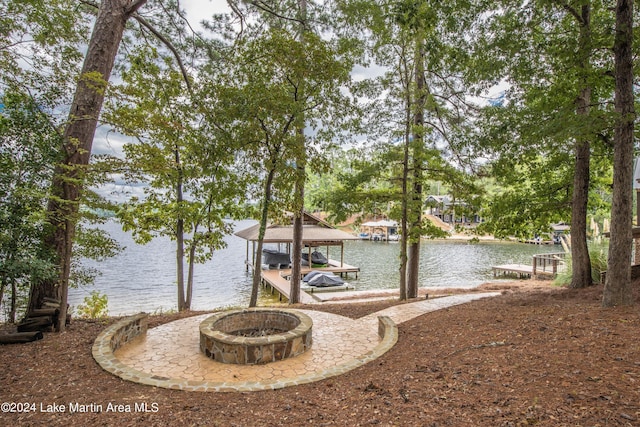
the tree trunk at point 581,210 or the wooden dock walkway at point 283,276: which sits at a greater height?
the tree trunk at point 581,210

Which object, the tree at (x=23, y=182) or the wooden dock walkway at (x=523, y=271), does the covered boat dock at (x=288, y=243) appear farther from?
the tree at (x=23, y=182)

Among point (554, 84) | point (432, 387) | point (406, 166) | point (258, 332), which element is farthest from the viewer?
point (406, 166)

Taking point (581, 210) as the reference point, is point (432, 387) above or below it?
below

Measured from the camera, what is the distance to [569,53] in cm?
451

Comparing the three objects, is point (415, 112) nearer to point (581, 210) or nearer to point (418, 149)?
point (418, 149)

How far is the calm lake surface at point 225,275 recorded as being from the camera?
12555mm

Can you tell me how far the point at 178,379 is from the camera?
364 centimetres

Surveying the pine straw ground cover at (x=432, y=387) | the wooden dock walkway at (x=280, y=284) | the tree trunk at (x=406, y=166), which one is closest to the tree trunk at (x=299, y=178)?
the tree trunk at (x=406, y=166)

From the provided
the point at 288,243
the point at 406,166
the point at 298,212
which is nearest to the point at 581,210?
the point at 406,166

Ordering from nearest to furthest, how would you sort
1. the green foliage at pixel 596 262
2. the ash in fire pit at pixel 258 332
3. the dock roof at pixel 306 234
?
the ash in fire pit at pixel 258 332 < the green foliage at pixel 596 262 < the dock roof at pixel 306 234

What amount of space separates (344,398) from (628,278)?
14.3ft

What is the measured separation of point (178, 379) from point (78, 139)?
3871 millimetres

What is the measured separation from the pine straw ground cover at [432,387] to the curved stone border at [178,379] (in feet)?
0.35

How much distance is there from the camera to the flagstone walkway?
3553 millimetres
